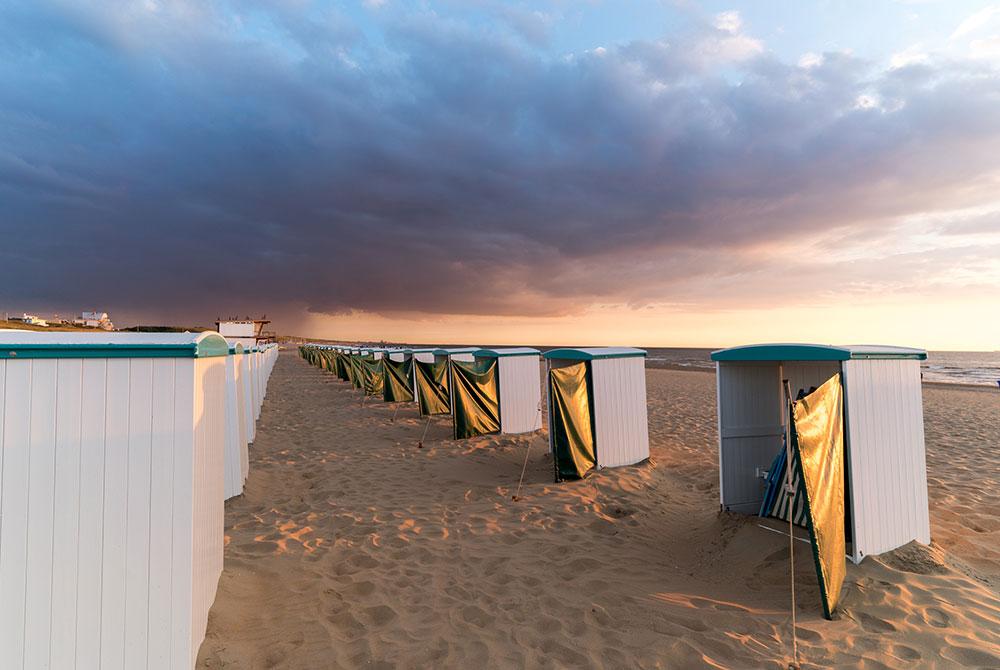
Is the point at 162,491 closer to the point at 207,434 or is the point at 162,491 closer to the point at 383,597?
the point at 207,434

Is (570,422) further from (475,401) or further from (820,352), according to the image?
(820,352)

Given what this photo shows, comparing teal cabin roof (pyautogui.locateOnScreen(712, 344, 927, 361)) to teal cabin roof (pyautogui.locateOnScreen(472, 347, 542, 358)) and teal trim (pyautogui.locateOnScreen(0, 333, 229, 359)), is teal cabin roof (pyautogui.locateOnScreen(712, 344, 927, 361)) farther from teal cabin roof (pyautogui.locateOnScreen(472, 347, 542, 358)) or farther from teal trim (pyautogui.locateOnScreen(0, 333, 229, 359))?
teal cabin roof (pyautogui.locateOnScreen(472, 347, 542, 358))

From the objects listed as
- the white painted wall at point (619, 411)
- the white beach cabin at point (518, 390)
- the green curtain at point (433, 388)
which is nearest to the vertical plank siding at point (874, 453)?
the white painted wall at point (619, 411)

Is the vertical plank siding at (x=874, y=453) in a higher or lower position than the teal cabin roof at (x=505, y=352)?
lower

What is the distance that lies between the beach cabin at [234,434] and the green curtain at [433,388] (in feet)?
20.4

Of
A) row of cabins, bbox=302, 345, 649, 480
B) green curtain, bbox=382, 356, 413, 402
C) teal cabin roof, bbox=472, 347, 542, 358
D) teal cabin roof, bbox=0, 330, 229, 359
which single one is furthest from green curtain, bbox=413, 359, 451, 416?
teal cabin roof, bbox=0, 330, 229, 359

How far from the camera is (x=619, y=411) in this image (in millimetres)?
8906

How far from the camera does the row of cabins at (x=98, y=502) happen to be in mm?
2795

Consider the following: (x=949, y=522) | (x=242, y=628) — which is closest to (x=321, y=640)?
(x=242, y=628)

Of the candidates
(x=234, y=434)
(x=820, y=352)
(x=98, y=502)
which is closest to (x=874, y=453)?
(x=820, y=352)

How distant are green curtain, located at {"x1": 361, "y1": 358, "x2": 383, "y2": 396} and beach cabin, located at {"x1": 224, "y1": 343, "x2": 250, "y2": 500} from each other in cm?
1085

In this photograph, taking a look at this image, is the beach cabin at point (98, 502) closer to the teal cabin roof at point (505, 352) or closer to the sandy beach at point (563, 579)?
the sandy beach at point (563, 579)

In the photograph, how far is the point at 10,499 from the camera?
277cm

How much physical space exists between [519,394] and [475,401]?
3.86 ft
